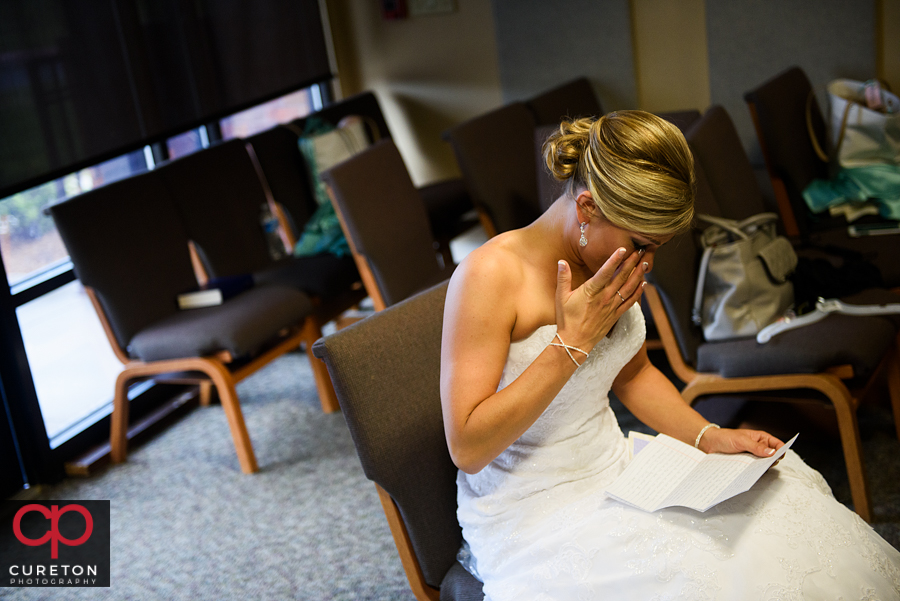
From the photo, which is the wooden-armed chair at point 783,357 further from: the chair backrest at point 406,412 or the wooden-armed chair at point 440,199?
the wooden-armed chair at point 440,199

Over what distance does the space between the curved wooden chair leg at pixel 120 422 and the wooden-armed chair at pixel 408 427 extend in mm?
1923

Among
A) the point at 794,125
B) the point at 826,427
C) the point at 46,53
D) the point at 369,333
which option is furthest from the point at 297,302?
the point at 794,125

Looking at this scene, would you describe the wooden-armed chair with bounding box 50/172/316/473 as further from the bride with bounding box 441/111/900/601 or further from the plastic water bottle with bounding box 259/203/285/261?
the bride with bounding box 441/111/900/601

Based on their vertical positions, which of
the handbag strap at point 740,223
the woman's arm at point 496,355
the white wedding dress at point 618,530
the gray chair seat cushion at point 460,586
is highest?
the woman's arm at point 496,355

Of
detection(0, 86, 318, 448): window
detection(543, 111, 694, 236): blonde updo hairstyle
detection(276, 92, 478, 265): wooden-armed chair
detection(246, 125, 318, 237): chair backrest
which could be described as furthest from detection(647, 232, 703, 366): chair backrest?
detection(0, 86, 318, 448): window

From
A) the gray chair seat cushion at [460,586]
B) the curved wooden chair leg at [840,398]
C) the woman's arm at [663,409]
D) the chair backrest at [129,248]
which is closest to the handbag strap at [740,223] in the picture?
the curved wooden chair leg at [840,398]

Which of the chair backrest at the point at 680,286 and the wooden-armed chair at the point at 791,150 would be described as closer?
the chair backrest at the point at 680,286

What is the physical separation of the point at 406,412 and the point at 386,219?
1590 millimetres

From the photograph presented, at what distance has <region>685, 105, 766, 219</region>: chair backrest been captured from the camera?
8.80 feet

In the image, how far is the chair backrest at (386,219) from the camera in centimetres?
282

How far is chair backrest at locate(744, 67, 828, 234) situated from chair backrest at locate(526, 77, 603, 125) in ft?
2.69

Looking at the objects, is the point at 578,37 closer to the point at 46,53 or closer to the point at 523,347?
the point at 46,53

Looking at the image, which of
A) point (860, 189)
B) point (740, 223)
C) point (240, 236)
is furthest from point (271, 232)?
point (860, 189)

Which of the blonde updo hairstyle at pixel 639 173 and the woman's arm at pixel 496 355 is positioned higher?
the blonde updo hairstyle at pixel 639 173
